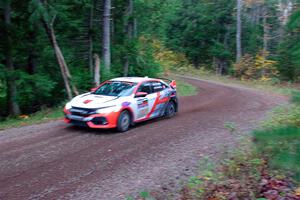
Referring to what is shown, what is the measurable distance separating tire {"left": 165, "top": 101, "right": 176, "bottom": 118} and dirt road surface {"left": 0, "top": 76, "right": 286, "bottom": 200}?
18.5 inches

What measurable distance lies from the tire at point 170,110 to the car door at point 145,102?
1.15 meters

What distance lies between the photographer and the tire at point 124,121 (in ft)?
34.5

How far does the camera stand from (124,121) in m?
10.7

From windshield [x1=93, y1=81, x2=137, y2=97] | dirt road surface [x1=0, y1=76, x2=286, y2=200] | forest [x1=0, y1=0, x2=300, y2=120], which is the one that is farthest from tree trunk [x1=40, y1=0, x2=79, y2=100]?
windshield [x1=93, y1=81, x2=137, y2=97]

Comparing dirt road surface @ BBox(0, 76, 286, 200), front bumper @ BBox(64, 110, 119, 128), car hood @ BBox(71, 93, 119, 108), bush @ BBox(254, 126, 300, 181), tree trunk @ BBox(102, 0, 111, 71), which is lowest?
dirt road surface @ BBox(0, 76, 286, 200)

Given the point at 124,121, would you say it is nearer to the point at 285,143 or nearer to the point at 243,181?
the point at 243,181

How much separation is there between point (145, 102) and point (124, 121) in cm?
125

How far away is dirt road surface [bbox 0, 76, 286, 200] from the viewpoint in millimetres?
6562

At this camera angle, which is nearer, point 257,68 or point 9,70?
point 9,70

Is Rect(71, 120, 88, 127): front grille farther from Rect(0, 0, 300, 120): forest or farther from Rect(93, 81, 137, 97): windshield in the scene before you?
→ Rect(0, 0, 300, 120): forest

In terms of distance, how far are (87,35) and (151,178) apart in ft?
53.3

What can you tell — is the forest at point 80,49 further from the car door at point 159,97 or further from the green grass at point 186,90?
the car door at point 159,97

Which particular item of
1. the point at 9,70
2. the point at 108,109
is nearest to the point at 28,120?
the point at 9,70

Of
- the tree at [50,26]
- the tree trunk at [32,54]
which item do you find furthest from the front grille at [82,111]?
the tree trunk at [32,54]
